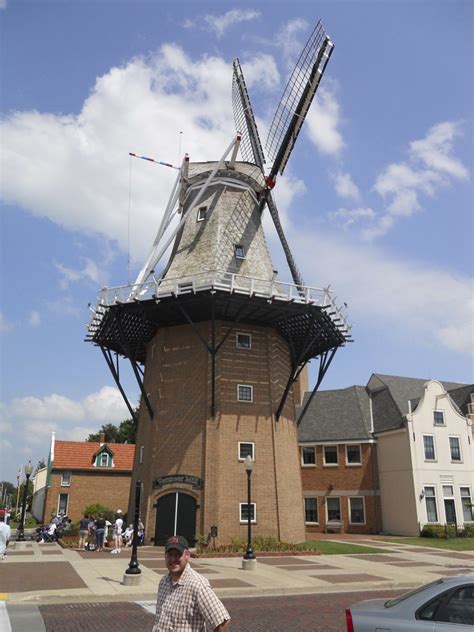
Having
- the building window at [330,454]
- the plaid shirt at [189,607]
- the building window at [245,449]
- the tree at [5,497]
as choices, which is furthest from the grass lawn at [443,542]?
the tree at [5,497]

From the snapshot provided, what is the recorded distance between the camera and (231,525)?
23.5 m

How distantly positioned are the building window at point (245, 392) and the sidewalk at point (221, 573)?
24.7 ft

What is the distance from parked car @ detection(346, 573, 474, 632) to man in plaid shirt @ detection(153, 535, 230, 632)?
2.14 metres

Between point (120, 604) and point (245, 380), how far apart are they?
48.6ft

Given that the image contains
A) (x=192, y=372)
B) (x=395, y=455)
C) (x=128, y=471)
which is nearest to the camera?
(x=192, y=372)

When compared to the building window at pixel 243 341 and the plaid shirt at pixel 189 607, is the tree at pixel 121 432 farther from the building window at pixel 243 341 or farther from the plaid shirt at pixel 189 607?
the plaid shirt at pixel 189 607

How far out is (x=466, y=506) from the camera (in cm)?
3356

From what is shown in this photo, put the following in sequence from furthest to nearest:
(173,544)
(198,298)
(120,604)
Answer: (198,298) < (120,604) < (173,544)

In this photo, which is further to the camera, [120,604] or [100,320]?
[100,320]

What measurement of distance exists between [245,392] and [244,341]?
262cm

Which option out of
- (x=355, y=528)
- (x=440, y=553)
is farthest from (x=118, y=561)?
(x=355, y=528)

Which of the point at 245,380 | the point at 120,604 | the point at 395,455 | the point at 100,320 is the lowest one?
the point at 120,604

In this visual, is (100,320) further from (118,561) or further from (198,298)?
(118,561)

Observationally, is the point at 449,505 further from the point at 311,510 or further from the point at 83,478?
the point at 83,478
